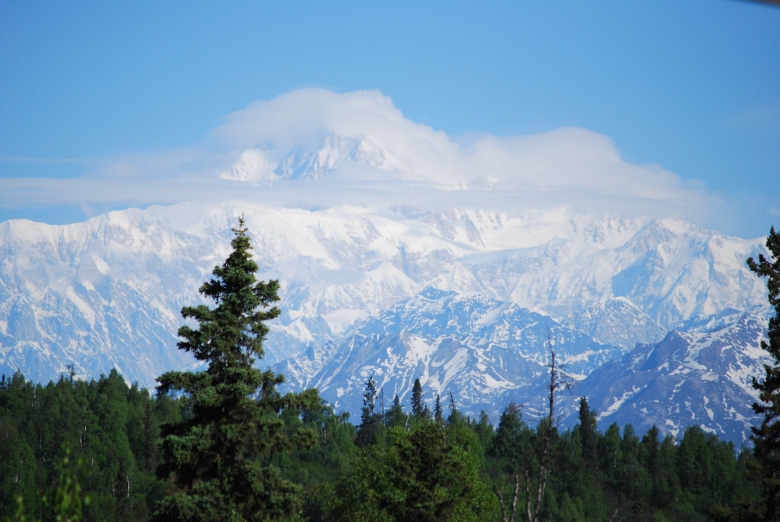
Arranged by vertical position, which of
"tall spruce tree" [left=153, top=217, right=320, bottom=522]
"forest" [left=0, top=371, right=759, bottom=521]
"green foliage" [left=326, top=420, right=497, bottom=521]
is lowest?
"forest" [left=0, top=371, right=759, bottom=521]

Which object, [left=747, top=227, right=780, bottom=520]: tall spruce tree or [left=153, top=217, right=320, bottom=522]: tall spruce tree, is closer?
[left=153, top=217, right=320, bottom=522]: tall spruce tree

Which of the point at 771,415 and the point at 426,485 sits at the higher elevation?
the point at 771,415

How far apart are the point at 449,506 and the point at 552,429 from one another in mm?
22551

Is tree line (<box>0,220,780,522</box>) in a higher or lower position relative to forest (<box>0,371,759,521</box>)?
higher

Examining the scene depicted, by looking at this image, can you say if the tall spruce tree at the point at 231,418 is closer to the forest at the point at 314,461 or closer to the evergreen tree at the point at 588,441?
the forest at the point at 314,461

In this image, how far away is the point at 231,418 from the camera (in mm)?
28641

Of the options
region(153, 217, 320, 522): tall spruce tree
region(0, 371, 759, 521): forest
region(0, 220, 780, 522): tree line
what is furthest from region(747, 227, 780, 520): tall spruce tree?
region(0, 371, 759, 521): forest

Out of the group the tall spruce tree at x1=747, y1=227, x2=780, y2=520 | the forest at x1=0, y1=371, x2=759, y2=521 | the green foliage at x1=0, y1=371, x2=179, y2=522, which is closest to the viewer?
the tall spruce tree at x1=747, y1=227, x2=780, y2=520

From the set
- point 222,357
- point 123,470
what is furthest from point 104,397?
point 222,357

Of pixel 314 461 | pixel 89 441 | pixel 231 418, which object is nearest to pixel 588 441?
pixel 314 461

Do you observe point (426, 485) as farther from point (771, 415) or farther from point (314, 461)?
point (314, 461)

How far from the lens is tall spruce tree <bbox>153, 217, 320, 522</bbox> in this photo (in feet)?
91.3

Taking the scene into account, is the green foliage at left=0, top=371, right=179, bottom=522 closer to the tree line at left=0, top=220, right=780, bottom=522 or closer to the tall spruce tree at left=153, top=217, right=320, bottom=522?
the tree line at left=0, top=220, right=780, bottom=522

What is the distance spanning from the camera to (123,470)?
137 meters
